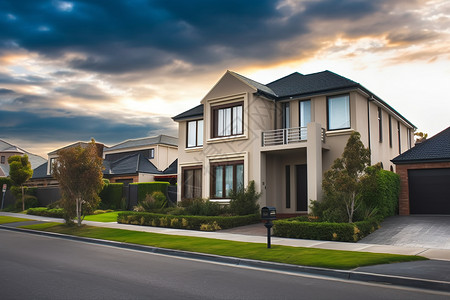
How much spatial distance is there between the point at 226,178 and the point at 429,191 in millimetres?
10734

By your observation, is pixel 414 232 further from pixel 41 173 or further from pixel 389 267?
pixel 41 173

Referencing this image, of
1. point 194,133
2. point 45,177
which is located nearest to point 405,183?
point 194,133

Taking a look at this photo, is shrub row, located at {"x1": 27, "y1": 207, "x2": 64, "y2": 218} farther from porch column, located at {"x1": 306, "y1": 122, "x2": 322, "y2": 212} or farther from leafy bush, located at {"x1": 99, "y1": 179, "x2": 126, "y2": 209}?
porch column, located at {"x1": 306, "y1": 122, "x2": 322, "y2": 212}

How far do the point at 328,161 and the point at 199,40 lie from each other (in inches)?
354

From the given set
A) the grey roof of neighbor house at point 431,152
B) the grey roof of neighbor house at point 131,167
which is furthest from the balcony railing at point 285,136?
the grey roof of neighbor house at point 131,167

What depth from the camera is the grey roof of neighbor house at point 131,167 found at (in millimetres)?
38838

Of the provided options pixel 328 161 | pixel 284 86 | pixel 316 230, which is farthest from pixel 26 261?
pixel 284 86

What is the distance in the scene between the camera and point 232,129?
79.9 feet

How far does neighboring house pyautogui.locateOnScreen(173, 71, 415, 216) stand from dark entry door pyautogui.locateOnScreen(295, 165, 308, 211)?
55 mm

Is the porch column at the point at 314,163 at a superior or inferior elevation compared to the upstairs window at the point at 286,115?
inferior

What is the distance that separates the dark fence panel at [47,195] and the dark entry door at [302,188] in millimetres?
19430

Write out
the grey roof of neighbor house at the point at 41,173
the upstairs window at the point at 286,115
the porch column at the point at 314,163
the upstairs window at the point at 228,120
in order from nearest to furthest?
the porch column at the point at 314,163 < the upstairs window at the point at 286,115 < the upstairs window at the point at 228,120 < the grey roof of neighbor house at the point at 41,173

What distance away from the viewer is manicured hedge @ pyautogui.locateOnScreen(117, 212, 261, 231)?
19517 millimetres

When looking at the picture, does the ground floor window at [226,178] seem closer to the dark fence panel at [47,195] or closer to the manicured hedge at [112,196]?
the manicured hedge at [112,196]
